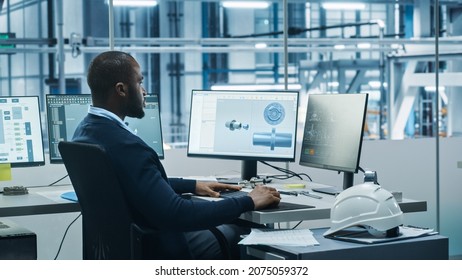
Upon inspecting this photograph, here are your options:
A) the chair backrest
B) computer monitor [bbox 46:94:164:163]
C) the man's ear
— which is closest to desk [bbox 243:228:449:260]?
the chair backrest

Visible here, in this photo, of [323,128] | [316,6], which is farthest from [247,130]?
[316,6]

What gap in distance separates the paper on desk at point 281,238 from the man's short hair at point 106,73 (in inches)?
27.0

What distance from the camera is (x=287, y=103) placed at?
3.43m

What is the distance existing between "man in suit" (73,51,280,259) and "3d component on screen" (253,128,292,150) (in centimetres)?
71

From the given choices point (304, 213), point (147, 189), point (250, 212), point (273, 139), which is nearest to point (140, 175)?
point (147, 189)

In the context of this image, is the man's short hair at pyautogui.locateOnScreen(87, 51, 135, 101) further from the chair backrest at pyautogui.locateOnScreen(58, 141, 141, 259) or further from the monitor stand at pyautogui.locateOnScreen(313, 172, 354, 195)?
the monitor stand at pyautogui.locateOnScreen(313, 172, 354, 195)

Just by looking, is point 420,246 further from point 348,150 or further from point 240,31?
point 240,31

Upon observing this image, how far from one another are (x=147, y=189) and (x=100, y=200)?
147 mm

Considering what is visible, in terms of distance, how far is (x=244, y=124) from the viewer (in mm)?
3508

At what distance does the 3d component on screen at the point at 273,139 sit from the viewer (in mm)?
3436

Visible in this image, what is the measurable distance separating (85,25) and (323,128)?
21.4 ft

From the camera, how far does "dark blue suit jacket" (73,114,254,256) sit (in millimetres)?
2346

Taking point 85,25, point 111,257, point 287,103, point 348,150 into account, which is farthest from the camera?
point 85,25

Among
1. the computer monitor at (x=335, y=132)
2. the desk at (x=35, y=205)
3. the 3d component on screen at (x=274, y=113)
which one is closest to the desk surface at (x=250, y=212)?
the desk at (x=35, y=205)
